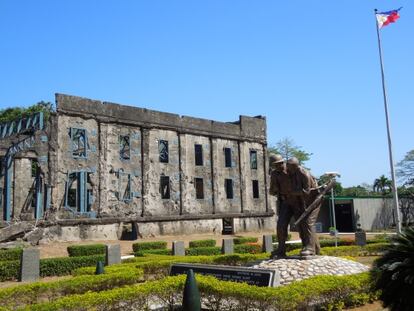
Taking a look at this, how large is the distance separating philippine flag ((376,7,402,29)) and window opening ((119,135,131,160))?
17280mm

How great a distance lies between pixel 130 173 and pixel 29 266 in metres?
14.2

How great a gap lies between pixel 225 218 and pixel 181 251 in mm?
14896

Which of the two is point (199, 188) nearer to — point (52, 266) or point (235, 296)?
point (52, 266)

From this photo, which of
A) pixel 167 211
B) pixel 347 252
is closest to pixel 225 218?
pixel 167 211

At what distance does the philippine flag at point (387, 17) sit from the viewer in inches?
876

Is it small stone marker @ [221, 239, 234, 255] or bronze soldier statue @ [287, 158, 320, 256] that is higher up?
bronze soldier statue @ [287, 158, 320, 256]

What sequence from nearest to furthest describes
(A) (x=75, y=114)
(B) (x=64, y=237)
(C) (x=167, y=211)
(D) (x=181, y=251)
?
(D) (x=181, y=251)
(B) (x=64, y=237)
(A) (x=75, y=114)
(C) (x=167, y=211)

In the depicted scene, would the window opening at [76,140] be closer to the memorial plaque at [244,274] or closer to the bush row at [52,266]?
the bush row at [52,266]

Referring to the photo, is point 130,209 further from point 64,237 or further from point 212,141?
point 212,141

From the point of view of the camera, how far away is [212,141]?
35.2 metres

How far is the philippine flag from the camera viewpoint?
2224cm

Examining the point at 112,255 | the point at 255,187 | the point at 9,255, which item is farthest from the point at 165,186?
the point at 112,255

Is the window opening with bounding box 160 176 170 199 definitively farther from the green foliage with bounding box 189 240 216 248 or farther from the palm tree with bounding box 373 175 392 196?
the palm tree with bounding box 373 175 392 196

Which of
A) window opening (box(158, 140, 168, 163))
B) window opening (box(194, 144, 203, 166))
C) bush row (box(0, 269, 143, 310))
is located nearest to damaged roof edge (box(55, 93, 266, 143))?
window opening (box(158, 140, 168, 163))
